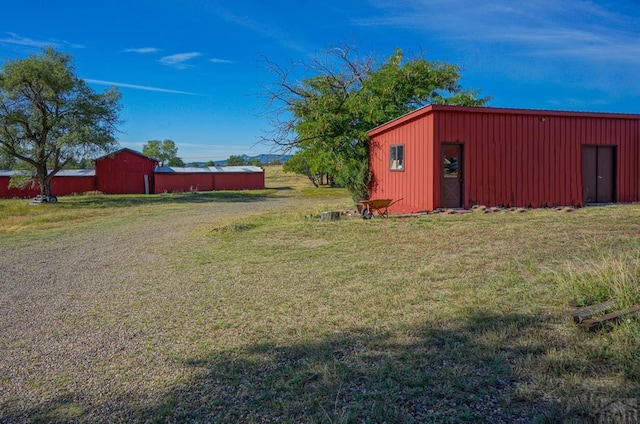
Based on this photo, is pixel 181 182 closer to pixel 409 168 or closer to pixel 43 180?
pixel 43 180

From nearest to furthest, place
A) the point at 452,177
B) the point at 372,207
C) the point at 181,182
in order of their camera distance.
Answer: the point at 372,207, the point at 452,177, the point at 181,182

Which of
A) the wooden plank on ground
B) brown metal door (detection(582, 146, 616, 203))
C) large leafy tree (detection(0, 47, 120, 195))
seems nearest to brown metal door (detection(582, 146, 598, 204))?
brown metal door (detection(582, 146, 616, 203))

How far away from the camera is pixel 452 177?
12.8m

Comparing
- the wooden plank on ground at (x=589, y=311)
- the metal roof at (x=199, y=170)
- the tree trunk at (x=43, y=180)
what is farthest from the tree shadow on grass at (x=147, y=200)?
the wooden plank on ground at (x=589, y=311)

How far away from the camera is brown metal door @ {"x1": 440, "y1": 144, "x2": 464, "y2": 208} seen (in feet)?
41.4

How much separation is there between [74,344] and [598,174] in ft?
48.3

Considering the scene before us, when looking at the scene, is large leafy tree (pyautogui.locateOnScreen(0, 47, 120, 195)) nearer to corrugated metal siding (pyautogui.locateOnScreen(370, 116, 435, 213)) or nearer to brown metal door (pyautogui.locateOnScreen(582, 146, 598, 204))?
corrugated metal siding (pyautogui.locateOnScreen(370, 116, 435, 213))

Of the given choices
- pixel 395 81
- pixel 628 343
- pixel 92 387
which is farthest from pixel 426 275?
pixel 395 81

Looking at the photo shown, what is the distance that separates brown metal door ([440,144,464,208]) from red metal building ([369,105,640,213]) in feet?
0.09

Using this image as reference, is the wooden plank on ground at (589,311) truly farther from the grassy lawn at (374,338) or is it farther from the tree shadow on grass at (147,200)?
the tree shadow on grass at (147,200)

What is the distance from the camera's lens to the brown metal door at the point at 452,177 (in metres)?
12.6

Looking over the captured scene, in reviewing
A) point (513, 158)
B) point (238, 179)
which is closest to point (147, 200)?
point (238, 179)

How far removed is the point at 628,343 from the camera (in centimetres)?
347

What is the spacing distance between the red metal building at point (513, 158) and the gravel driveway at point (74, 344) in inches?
303
